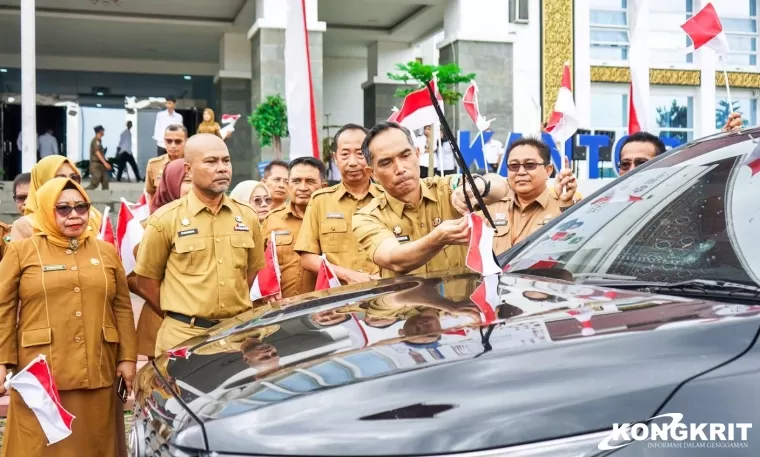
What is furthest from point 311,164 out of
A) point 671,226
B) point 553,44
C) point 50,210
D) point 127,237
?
point 553,44

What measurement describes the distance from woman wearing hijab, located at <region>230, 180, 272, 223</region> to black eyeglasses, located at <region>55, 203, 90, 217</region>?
199cm

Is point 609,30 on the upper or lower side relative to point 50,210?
upper

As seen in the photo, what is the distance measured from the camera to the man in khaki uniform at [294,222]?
16.8 feet

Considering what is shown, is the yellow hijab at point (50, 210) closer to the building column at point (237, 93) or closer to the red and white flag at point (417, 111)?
the red and white flag at point (417, 111)

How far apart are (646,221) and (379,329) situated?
3.29ft

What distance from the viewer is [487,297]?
218cm

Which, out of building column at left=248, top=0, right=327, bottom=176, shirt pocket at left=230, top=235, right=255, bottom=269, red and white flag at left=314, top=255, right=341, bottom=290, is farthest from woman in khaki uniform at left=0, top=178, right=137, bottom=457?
building column at left=248, top=0, right=327, bottom=176

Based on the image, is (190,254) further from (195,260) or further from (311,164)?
(311,164)

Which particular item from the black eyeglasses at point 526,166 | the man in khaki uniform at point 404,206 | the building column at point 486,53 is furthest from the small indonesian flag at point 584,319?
the building column at point 486,53

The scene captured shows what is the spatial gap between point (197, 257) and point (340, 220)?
3.16ft

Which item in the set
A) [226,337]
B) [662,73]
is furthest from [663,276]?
[662,73]

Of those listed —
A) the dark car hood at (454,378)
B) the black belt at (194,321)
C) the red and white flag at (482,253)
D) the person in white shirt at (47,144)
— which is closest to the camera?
the dark car hood at (454,378)

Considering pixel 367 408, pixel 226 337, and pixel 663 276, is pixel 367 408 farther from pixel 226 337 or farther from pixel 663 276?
pixel 663 276

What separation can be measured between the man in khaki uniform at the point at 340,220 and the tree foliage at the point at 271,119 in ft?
35.0
